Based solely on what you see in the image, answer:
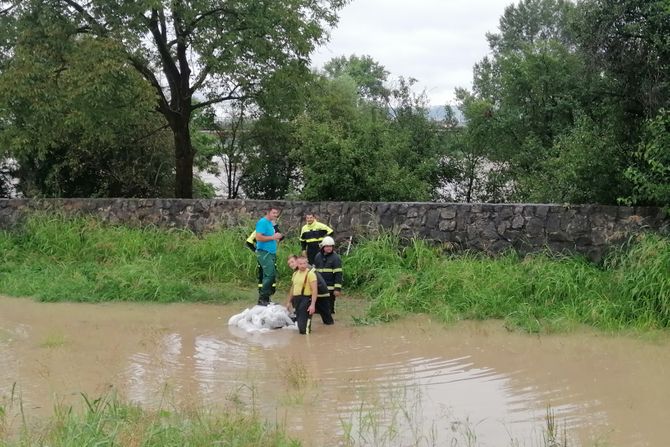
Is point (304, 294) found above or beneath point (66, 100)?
beneath

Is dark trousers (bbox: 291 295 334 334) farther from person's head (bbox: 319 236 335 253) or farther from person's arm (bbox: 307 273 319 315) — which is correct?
person's head (bbox: 319 236 335 253)

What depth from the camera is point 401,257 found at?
1293 centimetres

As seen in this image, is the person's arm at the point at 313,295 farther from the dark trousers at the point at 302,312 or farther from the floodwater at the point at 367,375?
the floodwater at the point at 367,375

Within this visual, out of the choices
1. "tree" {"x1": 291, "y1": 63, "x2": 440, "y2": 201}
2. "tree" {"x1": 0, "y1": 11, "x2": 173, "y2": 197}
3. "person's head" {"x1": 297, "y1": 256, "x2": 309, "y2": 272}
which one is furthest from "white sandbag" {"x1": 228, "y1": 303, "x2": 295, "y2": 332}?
"tree" {"x1": 0, "y1": 11, "x2": 173, "y2": 197}

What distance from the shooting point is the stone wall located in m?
11.9

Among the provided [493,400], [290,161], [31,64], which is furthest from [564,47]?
[493,400]

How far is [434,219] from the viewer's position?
13383 mm

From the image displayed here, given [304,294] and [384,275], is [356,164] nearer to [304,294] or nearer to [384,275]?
[384,275]

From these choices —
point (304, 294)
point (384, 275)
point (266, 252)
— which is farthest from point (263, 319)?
point (384, 275)

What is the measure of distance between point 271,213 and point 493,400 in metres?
5.76

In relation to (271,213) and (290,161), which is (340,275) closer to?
(271,213)

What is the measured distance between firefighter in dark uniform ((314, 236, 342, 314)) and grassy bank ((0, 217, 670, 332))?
0.62 metres

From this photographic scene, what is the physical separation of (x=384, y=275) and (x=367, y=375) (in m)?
4.55

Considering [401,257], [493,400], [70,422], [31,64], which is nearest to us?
[70,422]
